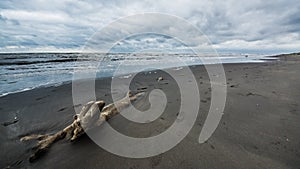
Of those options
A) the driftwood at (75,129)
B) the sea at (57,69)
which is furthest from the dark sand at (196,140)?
the sea at (57,69)

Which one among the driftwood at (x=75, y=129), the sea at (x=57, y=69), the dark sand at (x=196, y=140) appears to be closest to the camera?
the dark sand at (x=196, y=140)

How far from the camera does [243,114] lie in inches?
168

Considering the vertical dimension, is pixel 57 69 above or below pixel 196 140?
above

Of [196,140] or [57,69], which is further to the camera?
[57,69]

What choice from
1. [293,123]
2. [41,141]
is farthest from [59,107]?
[293,123]

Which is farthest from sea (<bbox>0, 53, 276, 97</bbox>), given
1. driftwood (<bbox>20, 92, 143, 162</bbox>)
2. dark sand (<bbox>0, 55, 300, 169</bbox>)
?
driftwood (<bbox>20, 92, 143, 162</bbox>)

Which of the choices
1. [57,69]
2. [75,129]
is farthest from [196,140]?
[57,69]

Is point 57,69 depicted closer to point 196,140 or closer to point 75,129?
point 75,129

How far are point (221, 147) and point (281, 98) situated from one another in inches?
160

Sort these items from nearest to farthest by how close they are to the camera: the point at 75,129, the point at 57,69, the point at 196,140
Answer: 1. the point at 196,140
2. the point at 75,129
3. the point at 57,69

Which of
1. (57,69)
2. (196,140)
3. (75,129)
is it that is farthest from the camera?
(57,69)

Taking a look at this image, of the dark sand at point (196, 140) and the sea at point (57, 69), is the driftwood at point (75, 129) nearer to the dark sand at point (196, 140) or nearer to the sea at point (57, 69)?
the dark sand at point (196, 140)

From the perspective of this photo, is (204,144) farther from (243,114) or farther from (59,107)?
(59,107)

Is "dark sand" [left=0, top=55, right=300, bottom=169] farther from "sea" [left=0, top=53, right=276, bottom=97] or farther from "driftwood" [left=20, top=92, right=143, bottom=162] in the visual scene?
"sea" [left=0, top=53, right=276, bottom=97]
